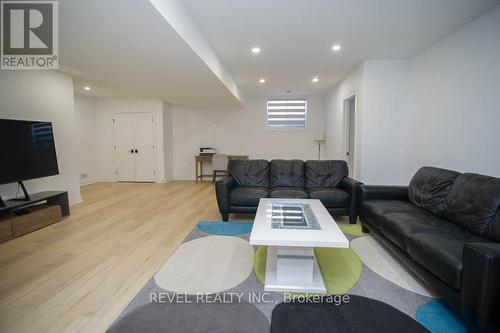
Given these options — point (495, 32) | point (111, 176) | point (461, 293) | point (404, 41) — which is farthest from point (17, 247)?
point (495, 32)

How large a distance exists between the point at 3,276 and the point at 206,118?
5987 millimetres

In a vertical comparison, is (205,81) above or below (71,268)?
above

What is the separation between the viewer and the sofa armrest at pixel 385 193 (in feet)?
10.3

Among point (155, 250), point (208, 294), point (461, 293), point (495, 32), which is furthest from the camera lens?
point (155, 250)

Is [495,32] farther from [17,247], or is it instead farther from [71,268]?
[17,247]

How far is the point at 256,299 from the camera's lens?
189 centimetres

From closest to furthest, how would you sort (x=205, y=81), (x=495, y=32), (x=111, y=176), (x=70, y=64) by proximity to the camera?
1. (x=495, y=32)
2. (x=70, y=64)
3. (x=205, y=81)
4. (x=111, y=176)

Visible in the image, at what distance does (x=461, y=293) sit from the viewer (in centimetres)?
154

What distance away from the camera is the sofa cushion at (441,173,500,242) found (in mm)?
2014

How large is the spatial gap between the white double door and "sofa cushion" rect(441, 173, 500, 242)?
6769mm

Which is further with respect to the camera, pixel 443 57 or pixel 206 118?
pixel 206 118

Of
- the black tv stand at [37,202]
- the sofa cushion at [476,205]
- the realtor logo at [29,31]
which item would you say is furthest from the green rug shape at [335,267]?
the black tv stand at [37,202]

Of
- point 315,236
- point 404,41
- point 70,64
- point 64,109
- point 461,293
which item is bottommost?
point 461,293

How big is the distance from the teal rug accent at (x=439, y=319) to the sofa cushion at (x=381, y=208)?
912 mm
